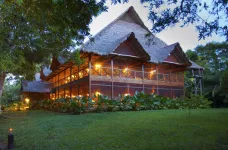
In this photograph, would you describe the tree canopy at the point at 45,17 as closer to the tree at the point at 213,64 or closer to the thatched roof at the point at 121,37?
the thatched roof at the point at 121,37

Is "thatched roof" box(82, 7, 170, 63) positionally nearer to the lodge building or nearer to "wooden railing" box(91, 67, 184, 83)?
the lodge building

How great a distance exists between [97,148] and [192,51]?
30.1 m

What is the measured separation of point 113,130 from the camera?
6555 mm

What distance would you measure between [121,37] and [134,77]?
4.02 metres

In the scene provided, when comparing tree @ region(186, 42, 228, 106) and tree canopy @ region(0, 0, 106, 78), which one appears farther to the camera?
tree @ region(186, 42, 228, 106)

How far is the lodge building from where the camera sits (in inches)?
650

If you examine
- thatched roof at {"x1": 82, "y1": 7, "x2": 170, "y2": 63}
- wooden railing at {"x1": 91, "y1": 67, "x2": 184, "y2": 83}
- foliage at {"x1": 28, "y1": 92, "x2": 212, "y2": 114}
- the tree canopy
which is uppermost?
thatched roof at {"x1": 82, "y1": 7, "x2": 170, "y2": 63}

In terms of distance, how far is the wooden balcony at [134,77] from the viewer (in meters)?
16.5

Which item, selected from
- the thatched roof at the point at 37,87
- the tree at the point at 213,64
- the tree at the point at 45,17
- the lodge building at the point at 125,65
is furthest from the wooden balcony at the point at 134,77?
the thatched roof at the point at 37,87

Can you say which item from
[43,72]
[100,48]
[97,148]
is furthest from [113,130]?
[43,72]

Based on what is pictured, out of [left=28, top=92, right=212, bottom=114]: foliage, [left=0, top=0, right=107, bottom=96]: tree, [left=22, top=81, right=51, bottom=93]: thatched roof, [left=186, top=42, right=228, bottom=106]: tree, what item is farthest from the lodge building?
[left=0, top=0, right=107, bottom=96]: tree

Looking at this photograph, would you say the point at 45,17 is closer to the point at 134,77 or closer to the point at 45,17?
the point at 45,17

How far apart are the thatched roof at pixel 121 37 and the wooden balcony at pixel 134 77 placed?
5.51 feet

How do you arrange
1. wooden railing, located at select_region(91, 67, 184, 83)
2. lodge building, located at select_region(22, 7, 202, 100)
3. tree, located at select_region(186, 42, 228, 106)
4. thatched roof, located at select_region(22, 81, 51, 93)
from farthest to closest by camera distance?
1. thatched roof, located at select_region(22, 81, 51, 93)
2. tree, located at select_region(186, 42, 228, 106)
3. wooden railing, located at select_region(91, 67, 184, 83)
4. lodge building, located at select_region(22, 7, 202, 100)
